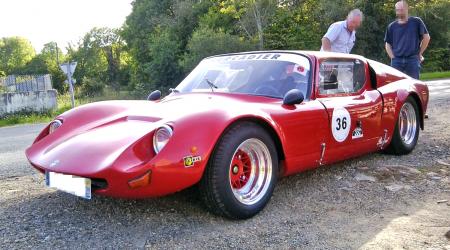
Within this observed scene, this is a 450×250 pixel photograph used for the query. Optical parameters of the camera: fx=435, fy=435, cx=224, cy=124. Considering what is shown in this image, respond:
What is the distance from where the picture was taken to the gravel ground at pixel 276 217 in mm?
2672

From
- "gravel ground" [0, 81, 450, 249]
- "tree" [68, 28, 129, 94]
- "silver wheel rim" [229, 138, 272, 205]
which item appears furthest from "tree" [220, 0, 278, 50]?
"tree" [68, 28, 129, 94]

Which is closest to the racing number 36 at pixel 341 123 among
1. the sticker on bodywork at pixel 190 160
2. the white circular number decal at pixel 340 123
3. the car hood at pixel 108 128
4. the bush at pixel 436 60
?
the white circular number decal at pixel 340 123

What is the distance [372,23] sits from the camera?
32.0 m

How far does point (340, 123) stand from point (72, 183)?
2322 millimetres

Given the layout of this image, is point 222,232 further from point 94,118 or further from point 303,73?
point 303,73

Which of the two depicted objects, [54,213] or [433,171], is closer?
[54,213]

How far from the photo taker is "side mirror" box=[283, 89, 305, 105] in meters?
3.46

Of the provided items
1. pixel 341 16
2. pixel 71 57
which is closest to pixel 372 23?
pixel 341 16

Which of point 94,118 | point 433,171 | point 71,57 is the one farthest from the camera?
point 71,57

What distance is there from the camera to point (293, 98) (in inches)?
136

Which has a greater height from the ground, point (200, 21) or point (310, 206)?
point (200, 21)

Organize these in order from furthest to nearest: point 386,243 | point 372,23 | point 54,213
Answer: point 372,23
point 54,213
point 386,243

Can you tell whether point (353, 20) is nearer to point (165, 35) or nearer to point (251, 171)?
point (251, 171)

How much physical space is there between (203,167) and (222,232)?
17.3 inches
